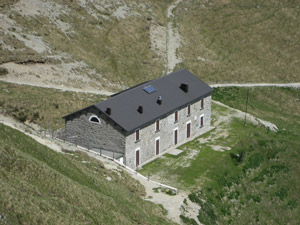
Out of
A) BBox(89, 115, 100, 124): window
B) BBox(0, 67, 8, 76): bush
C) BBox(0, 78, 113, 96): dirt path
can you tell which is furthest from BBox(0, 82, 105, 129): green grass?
BBox(89, 115, 100, 124): window

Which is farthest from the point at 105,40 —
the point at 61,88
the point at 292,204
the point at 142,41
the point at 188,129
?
the point at 292,204

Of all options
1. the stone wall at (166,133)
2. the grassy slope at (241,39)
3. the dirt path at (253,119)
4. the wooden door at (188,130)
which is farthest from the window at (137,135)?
the grassy slope at (241,39)

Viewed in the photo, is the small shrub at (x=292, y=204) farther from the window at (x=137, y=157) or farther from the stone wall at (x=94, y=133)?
the stone wall at (x=94, y=133)

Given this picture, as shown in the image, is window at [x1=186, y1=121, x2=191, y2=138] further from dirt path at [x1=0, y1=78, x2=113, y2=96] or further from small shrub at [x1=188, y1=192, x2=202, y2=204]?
dirt path at [x1=0, y1=78, x2=113, y2=96]

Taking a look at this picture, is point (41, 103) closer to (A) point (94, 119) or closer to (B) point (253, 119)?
(A) point (94, 119)

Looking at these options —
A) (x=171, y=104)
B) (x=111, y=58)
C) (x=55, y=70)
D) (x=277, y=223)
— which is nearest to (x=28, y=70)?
(x=55, y=70)

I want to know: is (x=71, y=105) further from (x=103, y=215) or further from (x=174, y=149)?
(x=103, y=215)
